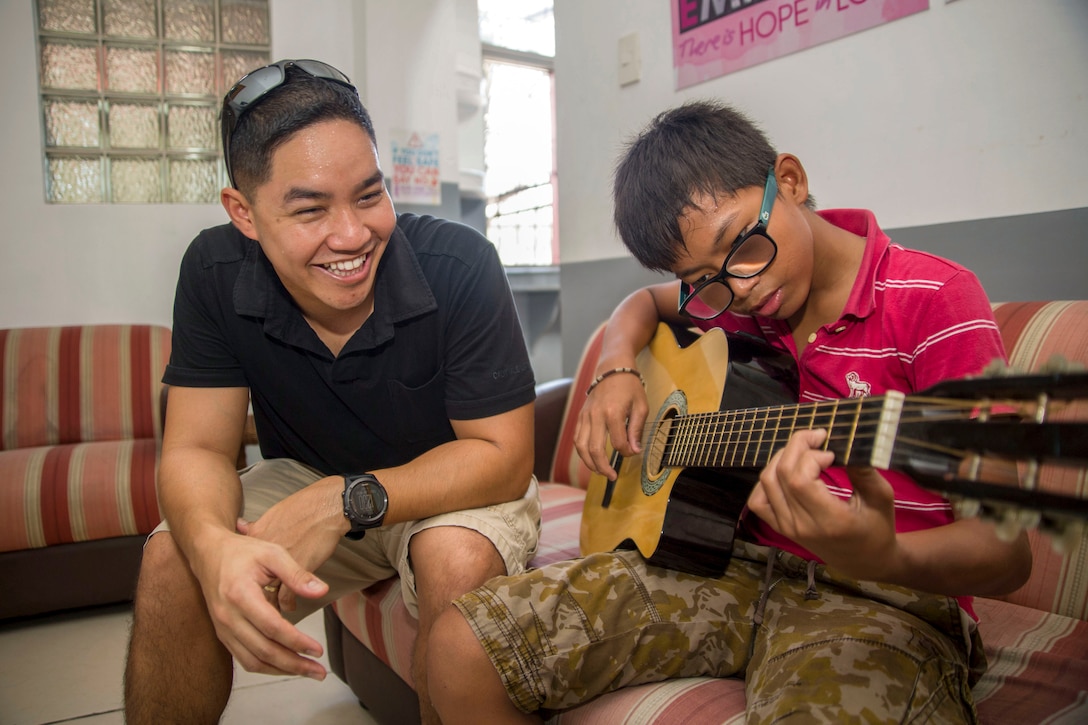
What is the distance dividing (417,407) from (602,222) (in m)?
1.42

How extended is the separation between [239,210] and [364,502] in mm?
597

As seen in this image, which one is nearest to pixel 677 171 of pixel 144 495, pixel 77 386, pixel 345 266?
pixel 345 266

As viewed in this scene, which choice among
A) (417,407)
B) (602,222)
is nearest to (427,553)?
(417,407)

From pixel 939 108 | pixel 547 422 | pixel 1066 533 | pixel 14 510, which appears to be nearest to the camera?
pixel 1066 533

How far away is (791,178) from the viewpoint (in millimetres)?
1205

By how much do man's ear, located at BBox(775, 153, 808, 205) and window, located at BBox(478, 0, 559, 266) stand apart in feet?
14.7

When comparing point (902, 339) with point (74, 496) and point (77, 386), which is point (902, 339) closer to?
point (74, 496)

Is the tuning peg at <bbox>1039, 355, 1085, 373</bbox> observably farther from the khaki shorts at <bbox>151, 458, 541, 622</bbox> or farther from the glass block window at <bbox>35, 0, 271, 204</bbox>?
the glass block window at <bbox>35, 0, 271, 204</bbox>

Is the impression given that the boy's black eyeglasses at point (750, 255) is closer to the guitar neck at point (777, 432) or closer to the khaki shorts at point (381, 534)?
the guitar neck at point (777, 432)

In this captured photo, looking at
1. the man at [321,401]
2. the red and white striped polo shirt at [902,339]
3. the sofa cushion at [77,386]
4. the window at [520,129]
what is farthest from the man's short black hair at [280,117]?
the window at [520,129]

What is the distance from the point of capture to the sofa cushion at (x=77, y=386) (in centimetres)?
298

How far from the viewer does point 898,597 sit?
101 cm

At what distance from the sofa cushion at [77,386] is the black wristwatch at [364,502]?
2137 millimetres

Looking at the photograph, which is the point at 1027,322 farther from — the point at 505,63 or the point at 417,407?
the point at 505,63
